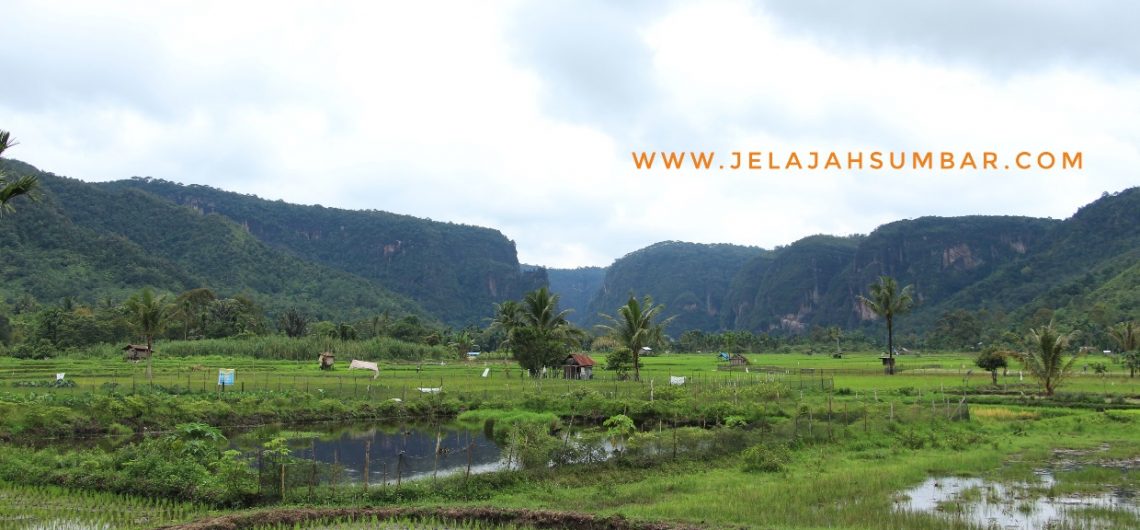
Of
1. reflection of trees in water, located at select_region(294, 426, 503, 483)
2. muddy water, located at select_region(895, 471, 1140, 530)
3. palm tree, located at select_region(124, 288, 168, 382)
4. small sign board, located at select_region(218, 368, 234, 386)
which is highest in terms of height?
palm tree, located at select_region(124, 288, 168, 382)

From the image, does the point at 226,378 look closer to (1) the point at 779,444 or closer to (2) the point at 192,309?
(1) the point at 779,444

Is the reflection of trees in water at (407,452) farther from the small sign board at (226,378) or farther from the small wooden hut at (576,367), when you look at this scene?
the small wooden hut at (576,367)

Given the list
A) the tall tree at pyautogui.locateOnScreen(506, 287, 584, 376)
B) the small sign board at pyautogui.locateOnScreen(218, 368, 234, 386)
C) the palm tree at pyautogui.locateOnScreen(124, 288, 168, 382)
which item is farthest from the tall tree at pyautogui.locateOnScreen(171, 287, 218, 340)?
the small sign board at pyautogui.locateOnScreen(218, 368, 234, 386)

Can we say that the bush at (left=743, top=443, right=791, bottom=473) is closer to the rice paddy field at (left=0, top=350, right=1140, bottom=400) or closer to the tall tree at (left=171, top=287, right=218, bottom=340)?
the rice paddy field at (left=0, top=350, right=1140, bottom=400)

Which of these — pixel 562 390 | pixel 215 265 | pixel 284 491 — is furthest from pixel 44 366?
pixel 215 265

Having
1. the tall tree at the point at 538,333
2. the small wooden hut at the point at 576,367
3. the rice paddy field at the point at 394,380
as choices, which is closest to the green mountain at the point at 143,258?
the rice paddy field at the point at 394,380

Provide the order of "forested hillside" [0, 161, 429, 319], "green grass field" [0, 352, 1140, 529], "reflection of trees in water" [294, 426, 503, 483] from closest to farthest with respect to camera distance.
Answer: "green grass field" [0, 352, 1140, 529]
"reflection of trees in water" [294, 426, 503, 483]
"forested hillside" [0, 161, 429, 319]

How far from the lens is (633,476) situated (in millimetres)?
17031

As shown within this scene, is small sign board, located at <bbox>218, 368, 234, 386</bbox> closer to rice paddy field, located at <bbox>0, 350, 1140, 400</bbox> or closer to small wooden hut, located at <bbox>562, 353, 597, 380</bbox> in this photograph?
rice paddy field, located at <bbox>0, 350, 1140, 400</bbox>

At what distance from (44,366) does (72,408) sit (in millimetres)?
25757

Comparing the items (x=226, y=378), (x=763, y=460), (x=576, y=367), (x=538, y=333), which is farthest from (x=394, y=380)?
(x=763, y=460)

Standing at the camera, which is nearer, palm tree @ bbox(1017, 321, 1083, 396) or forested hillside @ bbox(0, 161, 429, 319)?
palm tree @ bbox(1017, 321, 1083, 396)

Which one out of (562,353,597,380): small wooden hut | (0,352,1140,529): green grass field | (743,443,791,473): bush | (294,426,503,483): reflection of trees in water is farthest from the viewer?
(562,353,597,380): small wooden hut

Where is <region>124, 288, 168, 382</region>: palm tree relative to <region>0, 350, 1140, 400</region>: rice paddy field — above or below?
above
